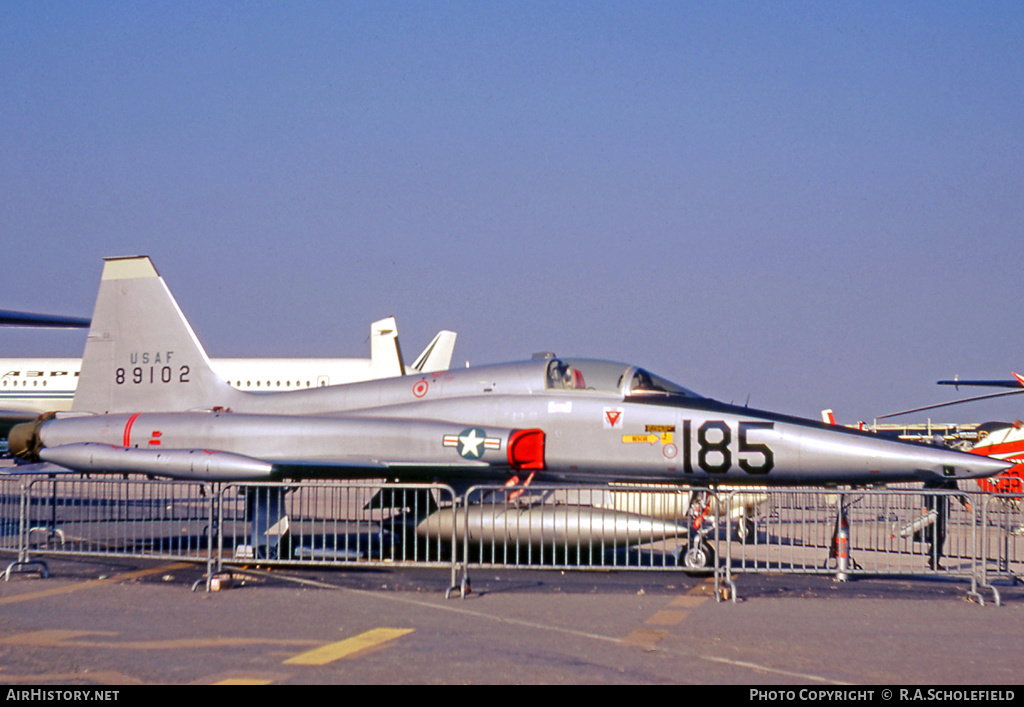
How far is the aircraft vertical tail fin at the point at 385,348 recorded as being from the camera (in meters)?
33.1

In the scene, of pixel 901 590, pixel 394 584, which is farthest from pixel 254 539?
pixel 901 590

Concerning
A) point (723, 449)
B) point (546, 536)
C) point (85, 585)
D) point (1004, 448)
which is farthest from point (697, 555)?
point (1004, 448)

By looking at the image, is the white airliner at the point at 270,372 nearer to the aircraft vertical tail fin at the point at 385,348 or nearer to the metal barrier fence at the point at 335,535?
the aircraft vertical tail fin at the point at 385,348

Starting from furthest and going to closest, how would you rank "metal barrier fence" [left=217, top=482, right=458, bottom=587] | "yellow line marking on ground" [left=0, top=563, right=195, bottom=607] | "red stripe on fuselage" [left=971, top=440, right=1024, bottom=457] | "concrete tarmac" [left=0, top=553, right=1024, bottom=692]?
1. "red stripe on fuselage" [left=971, top=440, right=1024, bottom=457]
2. "metal barrier fence" [left=217, top=482, right=458, bottom=587]
3. "yellow line marking on ground" [left=0, top=563, right=195, bottom=607]
4. "concrete tarmac" [left=0, top=553, right=1024, bottom=692]

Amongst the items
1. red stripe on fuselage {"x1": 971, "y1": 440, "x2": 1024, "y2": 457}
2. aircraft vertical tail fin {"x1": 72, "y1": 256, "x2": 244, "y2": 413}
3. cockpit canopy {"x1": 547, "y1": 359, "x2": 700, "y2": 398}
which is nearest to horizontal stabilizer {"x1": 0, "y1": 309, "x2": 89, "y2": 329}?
aircraft vertical tail fin {"x1": 72, "y1": 256, "x2": 244, "y2": 413}

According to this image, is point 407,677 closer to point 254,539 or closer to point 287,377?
point 254,539

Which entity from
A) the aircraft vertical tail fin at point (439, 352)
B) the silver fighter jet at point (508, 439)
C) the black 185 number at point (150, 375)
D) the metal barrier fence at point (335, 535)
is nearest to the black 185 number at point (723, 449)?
the silver fighter jet at point (508, 439)

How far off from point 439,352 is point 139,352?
1951 centimetres

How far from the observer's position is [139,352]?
517 inches

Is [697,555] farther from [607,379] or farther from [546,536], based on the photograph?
[607,379]

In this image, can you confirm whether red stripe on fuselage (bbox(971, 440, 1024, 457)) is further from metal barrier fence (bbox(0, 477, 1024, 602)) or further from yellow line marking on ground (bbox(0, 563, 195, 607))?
yellow line marking on ground (bbox(0, 563, 195, 607))

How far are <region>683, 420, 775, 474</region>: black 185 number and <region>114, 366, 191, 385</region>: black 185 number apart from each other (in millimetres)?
7536

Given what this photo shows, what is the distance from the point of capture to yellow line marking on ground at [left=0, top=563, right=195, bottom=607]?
7852 mm
